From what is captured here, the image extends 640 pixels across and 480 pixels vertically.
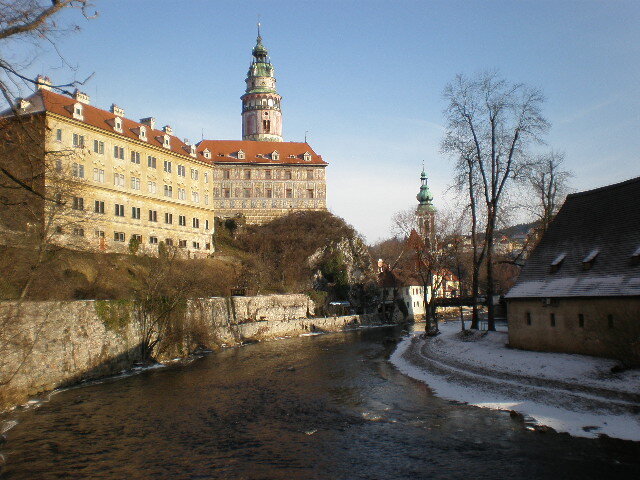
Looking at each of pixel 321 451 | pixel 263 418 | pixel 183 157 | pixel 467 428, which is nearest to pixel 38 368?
pixel 263 418

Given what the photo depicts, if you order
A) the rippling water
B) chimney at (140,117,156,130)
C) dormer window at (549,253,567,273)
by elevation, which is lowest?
the rippling water

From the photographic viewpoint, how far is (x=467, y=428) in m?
15.4

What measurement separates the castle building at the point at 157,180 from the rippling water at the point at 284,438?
9.70 metres

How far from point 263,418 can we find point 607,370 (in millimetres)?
12871

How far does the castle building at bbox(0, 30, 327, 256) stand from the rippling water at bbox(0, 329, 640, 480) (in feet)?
31.8

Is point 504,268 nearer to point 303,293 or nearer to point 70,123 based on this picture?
point 303,293

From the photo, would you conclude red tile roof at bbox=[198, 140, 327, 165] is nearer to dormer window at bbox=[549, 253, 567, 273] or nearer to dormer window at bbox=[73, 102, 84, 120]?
dormer window at bbox=[73, 102, 84, 120]

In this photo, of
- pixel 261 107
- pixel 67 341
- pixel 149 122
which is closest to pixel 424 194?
pixel 261 107

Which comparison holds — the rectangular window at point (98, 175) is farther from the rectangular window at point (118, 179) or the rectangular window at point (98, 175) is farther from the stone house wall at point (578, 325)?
the stone house wall at point (578, 325)

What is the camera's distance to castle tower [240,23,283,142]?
9388 cm

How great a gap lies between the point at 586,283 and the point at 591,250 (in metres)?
2.28

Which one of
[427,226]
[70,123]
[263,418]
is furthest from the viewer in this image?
[427,226]

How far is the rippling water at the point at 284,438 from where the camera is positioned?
12352mm

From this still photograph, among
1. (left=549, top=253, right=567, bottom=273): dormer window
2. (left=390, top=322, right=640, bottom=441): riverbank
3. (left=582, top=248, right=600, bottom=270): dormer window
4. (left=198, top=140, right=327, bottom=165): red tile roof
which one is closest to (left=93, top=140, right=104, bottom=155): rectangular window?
(left=198, top=140, right=327, bottom=165): red tile roof
